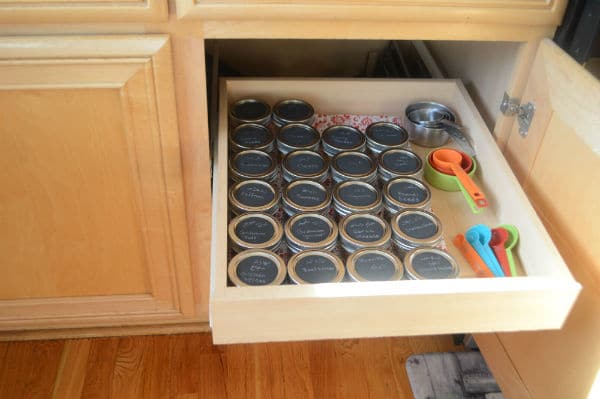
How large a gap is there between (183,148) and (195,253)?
0.24 meters

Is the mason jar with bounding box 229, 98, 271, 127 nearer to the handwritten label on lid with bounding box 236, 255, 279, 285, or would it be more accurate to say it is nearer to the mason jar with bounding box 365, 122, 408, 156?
the mason jar with bounding box 365, 122, 408, 156

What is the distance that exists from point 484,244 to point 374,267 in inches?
6.7

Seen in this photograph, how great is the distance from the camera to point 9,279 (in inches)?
41.9

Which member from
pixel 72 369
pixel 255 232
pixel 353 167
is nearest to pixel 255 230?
pixel 255 232

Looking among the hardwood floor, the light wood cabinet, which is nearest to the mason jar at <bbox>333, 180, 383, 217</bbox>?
the light wood cabinet

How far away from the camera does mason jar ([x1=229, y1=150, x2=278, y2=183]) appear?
92 centimetres

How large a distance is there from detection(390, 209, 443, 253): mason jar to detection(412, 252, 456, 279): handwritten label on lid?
2 cm

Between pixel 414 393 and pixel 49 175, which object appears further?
pixel 414 393

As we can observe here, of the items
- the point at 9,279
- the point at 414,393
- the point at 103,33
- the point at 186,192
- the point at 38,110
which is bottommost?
the point at 414,393

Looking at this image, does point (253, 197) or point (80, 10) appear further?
point (253, 197)

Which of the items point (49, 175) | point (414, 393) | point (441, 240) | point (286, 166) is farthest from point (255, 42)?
point (414, 393)

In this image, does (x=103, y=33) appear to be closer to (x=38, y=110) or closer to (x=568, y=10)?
(x=38, y=110)

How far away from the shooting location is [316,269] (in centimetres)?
79

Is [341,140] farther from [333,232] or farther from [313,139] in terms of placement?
[333,232]
